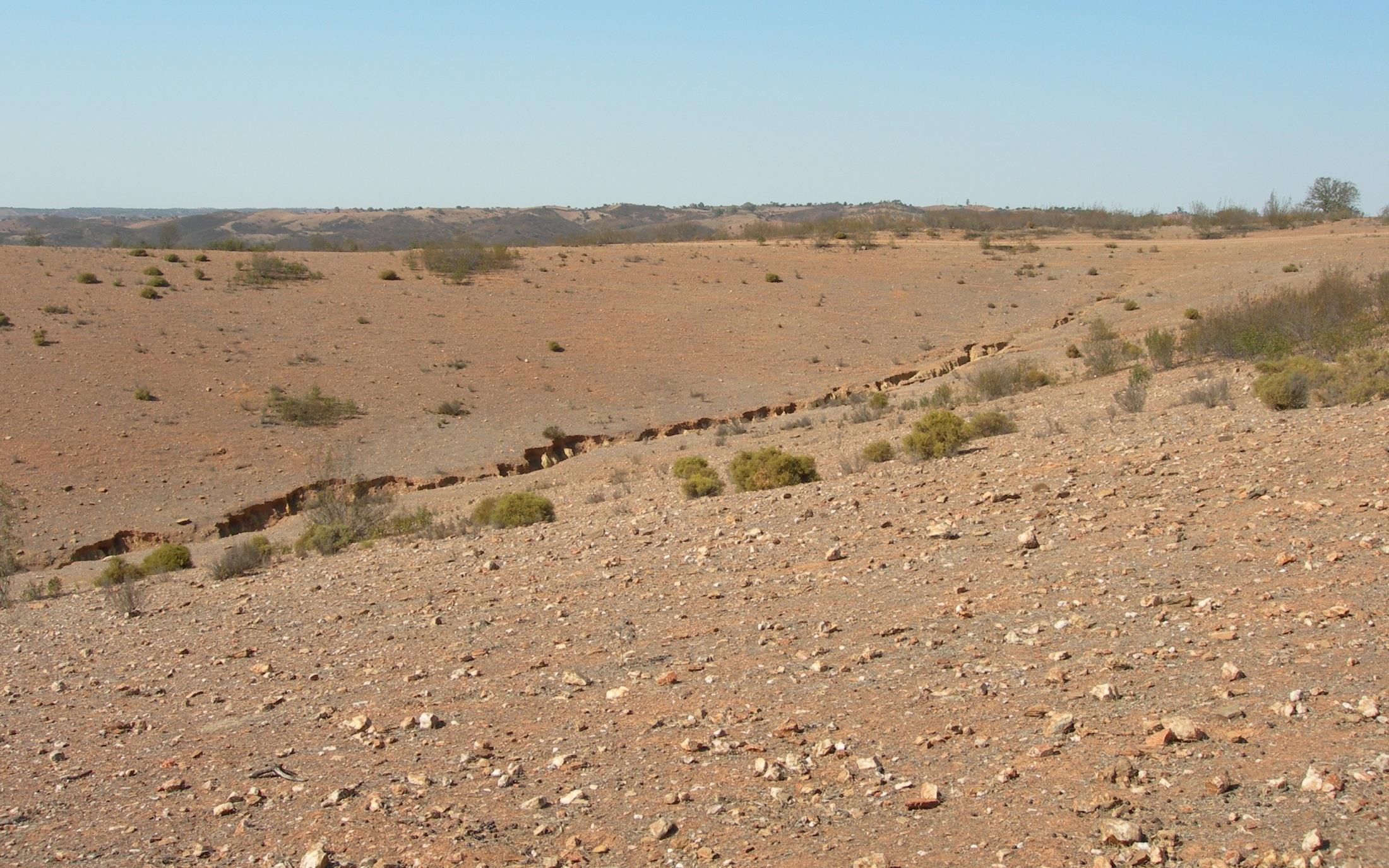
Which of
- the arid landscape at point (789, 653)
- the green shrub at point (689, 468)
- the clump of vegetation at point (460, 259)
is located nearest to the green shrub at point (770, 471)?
the arid landscape at point (789, 653)

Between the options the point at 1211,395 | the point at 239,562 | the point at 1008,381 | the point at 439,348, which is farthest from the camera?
the point at 439,348

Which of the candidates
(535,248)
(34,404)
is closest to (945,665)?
(34,404)

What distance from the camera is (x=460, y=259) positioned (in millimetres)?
45500

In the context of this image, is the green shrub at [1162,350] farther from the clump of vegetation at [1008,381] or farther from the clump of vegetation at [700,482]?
the clump of vegetation at [700,482]

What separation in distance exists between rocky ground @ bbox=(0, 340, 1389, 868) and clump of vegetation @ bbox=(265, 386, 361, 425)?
1642cm

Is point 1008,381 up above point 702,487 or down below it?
above

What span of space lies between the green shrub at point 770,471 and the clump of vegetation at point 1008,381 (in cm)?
919

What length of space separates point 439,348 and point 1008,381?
60.9ft

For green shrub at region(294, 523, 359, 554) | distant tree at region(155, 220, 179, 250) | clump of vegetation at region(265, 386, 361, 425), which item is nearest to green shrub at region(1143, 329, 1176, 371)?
green shrub at region(294, 523, 359, 554)

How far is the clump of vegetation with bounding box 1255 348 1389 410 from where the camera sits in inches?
486

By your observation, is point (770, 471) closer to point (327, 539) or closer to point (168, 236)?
point (327, 539)

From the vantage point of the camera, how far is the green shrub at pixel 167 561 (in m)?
16.0

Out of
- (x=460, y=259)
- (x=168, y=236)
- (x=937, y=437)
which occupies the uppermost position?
(x=168, y=236)

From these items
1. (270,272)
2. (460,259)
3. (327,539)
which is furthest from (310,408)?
(460,259)
